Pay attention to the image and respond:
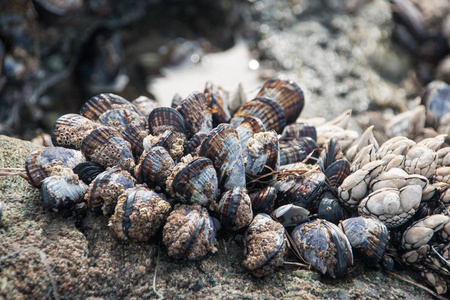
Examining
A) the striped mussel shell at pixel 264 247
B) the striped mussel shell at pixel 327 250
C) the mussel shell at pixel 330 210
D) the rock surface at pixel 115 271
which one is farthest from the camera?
the mussel shell at pixel 330 210

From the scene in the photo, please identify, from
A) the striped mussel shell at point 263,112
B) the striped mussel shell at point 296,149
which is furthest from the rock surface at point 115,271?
the striped mussel shell at point 263,112

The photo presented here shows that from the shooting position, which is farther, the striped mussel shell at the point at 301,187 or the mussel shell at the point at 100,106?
the mussel shell at the point at 100,106

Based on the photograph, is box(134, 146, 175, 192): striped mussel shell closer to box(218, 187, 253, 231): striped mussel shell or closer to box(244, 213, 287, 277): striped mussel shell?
box(218, 187, 253, 231): striped mussel shell

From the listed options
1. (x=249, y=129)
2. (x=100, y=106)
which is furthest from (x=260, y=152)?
(x=100, y=106)

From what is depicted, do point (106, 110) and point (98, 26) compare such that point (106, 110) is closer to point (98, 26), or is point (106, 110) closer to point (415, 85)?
point (98, 26)

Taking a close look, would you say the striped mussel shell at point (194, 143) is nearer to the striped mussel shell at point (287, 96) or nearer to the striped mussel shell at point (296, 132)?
the striped mussel shell at point (296, 132)

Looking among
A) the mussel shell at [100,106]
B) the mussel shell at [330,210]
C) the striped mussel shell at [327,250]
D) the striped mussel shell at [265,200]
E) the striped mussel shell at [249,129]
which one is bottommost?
the striped mussel shell at [327,250]

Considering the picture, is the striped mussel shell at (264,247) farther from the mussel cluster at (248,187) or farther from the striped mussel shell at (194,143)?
the striped mussel shell at (194,143)

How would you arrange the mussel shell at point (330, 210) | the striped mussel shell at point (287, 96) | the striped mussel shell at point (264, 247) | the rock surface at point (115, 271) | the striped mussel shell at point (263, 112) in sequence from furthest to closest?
the striped mussel shell at point (287, 96) → the striped mussel shell at point (263, 112) → the mussel shell at point (330, 210) → the striped mussel shell at point (264, 247) → the rock surface at point (115, 271)

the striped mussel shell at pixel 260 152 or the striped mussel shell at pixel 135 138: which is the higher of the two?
the striped mussel shell at pixel 135 138

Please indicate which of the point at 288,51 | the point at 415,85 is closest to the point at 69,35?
→ the point at 288,51
